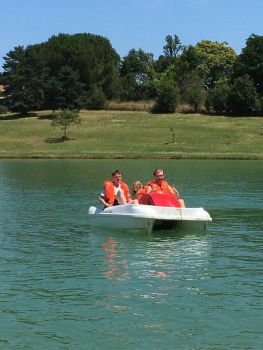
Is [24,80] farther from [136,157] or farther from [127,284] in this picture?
[127,284]

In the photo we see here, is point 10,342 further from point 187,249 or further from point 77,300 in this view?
point 187,249

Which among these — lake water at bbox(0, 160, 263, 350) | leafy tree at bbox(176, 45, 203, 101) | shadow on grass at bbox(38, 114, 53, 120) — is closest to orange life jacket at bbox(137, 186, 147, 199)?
lake water at bbox(0, 160, 263, 350)

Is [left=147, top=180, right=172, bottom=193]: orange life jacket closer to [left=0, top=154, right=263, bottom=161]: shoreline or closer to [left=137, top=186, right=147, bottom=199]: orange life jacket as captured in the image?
[left=137, top=186, right=147, bottom=199]: orange life jacket

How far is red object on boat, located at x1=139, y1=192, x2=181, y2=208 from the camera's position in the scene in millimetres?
21672

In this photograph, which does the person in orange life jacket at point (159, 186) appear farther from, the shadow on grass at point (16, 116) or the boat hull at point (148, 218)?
the shadow on grass at point (16, 116)

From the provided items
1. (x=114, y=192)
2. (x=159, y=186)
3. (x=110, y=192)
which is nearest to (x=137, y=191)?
(x=114, y=192)

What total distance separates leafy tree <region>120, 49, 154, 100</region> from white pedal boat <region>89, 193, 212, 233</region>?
105909mm

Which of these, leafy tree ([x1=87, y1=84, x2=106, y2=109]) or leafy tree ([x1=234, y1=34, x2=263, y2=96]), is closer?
leafy tree ([x1=87, y1=84, x2=106, y2=109])

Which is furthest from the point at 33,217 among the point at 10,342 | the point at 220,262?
the point at 10,342

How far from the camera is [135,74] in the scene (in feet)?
498

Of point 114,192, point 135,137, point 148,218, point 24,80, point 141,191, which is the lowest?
point 148,218

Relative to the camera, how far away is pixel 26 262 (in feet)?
54.9

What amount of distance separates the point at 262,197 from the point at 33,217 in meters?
12.1

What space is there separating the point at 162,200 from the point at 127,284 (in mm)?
7742
